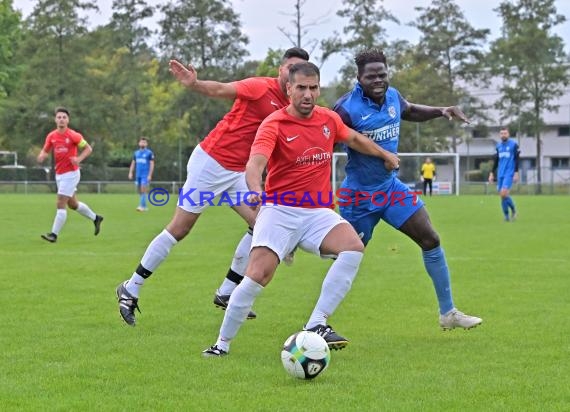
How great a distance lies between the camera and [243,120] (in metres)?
7.43

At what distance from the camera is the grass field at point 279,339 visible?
4.76 m

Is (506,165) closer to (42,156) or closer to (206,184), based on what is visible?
(42,156)

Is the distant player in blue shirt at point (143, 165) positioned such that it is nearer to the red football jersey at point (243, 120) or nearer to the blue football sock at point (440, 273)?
the red football jersey at point (243, 120)

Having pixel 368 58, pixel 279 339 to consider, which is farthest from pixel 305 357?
pixel 368 58

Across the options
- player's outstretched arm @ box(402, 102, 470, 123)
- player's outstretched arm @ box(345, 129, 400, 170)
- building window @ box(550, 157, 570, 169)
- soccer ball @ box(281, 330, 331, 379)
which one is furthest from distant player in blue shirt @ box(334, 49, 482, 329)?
building window @ box(550, 157, 570, 169)

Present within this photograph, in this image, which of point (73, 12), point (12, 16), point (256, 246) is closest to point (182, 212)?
point (256, 246)

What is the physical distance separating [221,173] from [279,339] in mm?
1730

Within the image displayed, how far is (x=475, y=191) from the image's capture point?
4991cm

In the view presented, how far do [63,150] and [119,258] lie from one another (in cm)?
366

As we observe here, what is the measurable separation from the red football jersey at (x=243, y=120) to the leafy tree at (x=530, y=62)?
50.9m

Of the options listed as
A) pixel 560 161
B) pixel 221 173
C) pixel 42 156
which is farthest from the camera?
pixel 560 161

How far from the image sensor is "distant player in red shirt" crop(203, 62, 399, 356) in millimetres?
5836

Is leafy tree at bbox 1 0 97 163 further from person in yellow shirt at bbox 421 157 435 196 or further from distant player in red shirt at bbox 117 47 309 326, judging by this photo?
distant player in red shirt at bbox 117 47 309 326

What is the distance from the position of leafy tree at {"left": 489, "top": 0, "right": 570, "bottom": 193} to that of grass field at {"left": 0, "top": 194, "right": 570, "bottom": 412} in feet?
150
